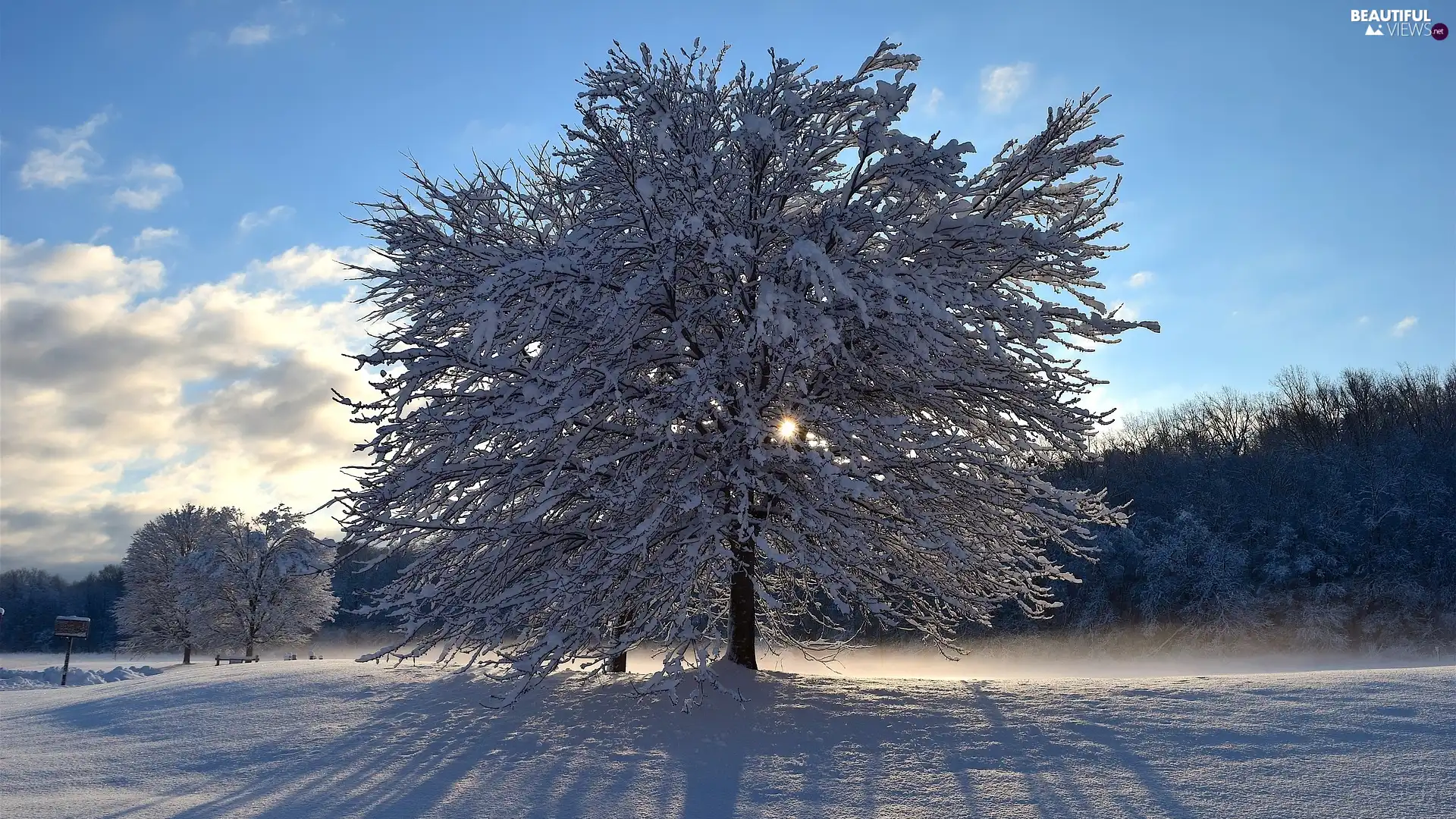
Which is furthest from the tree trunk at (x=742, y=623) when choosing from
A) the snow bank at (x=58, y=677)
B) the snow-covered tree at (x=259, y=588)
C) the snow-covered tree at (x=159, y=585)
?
the snow-covered tree at (x=159, y=585)

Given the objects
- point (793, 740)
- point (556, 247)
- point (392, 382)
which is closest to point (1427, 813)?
point (793, 740)

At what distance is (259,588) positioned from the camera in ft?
121

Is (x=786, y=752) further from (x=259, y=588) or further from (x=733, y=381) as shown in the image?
(x=259, y=588)

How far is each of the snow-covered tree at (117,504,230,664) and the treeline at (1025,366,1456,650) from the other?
122 ft

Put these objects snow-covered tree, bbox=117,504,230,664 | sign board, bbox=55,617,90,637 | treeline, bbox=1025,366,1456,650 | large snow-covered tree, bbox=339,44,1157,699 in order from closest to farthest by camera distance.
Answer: large snow-covered tree, bbox=339,44,1157,699 → sign board, bbox=55,617,90,637 → treeline, bbox=1025,366,1456,650 → snow-covered tree, bbox=117,504,230,664

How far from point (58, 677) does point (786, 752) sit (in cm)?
2389

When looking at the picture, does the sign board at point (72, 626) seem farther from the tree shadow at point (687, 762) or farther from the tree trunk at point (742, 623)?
the tree trunk at point (742, 623)

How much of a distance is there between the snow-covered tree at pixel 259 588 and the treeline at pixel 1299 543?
3030cm

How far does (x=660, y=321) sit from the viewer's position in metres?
8.68

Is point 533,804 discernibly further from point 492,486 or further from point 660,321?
point 660,321

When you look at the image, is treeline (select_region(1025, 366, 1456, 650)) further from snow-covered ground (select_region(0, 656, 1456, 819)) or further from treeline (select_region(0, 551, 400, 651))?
treeline (select_region(0, 551, 400, 651))

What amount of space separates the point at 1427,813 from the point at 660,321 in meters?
6.80

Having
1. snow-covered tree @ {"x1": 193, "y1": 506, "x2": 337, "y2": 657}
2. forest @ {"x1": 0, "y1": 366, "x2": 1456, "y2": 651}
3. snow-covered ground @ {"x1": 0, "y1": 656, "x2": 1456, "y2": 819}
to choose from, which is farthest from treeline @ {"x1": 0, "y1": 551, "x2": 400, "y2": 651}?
snow-covered ground @ {"x1": 0, "y1": 656, "x2": 1456, "y2": 819}

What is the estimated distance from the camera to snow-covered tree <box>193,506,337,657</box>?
36469mm
